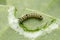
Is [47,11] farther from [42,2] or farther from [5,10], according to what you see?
[5,10]

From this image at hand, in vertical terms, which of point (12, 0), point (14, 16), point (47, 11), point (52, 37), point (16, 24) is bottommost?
point (52, 37)

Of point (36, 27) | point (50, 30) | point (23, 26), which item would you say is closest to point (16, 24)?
point (23, 26)

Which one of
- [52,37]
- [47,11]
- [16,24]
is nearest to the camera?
[52,37]

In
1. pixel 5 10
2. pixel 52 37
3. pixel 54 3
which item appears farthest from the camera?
pixel 54 3

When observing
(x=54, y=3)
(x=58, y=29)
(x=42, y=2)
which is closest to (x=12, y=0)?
(x=42, y=2)

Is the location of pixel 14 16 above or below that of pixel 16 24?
above

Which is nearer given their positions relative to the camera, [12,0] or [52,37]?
[52,37]

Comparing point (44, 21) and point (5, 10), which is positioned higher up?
point (5, 10)

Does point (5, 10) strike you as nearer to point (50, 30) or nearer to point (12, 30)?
point (12, 30)

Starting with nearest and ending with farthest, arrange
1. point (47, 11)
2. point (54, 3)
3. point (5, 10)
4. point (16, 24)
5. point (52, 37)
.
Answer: point (52, 37)
point (16, 24)
point (5, 10)
point (47, 11)
point (54, 3)
